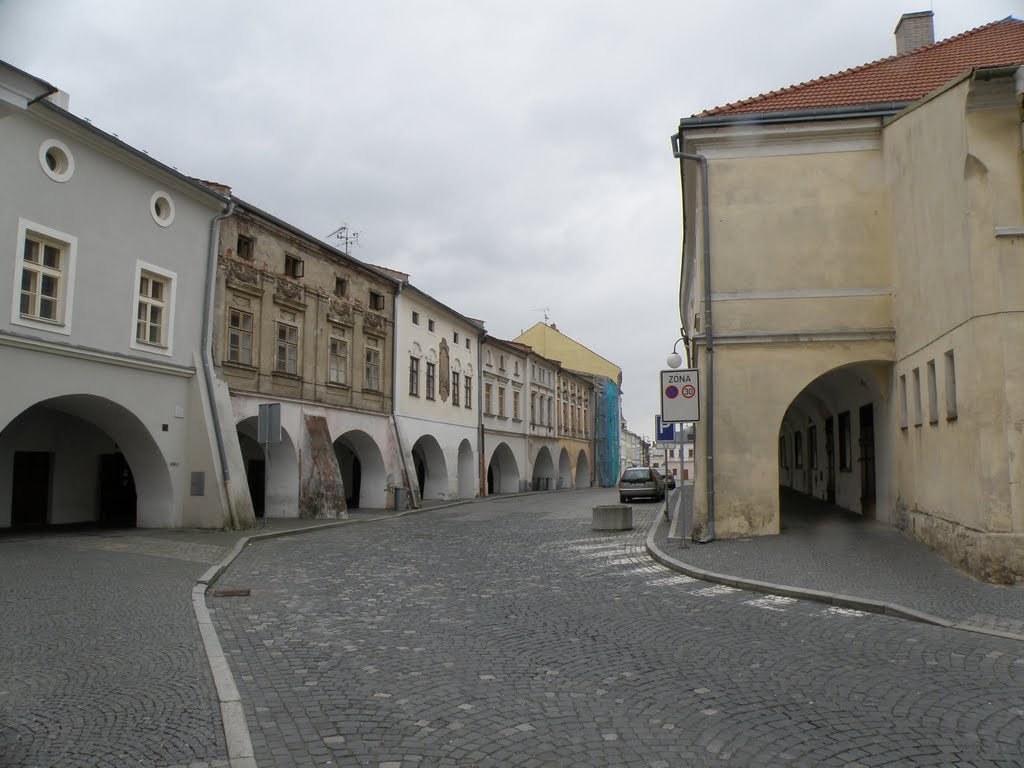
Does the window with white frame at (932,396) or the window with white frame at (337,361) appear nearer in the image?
the window with white frame at (932,396)

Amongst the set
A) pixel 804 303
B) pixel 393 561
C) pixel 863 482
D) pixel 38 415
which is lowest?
pixel 393 561

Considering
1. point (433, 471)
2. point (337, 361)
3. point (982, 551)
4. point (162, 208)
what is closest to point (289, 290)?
point (337, 361)

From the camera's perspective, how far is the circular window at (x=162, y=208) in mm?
Result: 18359

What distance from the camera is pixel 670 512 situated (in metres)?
23.9

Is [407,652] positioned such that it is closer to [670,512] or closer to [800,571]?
[800,571]

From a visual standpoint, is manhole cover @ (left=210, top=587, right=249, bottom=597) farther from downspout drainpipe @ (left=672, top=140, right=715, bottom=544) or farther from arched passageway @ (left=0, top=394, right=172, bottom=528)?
arched passageway @ (left=0, top=394, right=172, bottom=528)

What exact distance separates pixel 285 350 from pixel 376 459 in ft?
21.1

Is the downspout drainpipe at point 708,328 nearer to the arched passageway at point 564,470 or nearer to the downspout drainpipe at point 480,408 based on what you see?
the downspout drainpipe at point 480,408

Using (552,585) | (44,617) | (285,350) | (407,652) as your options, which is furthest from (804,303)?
(285,350)

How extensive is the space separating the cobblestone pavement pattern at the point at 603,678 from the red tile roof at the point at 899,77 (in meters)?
10.2

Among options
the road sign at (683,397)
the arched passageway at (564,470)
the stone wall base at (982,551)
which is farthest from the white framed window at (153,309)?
the arched passageway at (564,470)

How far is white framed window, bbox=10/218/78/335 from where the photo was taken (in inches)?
587

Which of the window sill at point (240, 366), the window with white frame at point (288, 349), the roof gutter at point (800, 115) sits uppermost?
the roof gutter at point (800, 115)

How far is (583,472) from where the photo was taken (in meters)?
60.5
